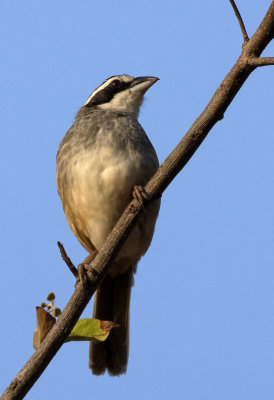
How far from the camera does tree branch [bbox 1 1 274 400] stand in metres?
2.81

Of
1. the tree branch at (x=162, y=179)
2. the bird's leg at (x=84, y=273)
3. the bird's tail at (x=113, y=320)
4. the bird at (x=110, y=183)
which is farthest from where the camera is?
the bird's tail at (x=113, y=320)

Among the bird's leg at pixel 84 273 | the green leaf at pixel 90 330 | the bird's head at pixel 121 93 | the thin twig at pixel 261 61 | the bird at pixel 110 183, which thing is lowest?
the green leaf at pixel 90 330

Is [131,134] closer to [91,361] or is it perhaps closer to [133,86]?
[133,86]

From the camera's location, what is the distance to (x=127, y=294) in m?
5.43

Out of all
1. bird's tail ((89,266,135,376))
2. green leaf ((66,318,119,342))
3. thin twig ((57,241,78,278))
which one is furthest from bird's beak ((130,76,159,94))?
green leaf ((66,318,119,342))

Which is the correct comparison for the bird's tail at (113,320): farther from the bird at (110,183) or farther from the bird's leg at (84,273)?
the bird's leg at (84,273)

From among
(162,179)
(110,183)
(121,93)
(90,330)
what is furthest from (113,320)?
(162,179)

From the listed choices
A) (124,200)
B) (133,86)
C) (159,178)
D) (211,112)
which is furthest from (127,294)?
(211,112)

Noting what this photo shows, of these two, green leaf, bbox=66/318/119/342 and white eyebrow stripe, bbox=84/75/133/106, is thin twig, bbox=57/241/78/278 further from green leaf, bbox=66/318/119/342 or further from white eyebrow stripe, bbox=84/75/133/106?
white eyebrow stripe, bbox=84/75/133/106

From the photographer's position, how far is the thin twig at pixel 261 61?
2.97 m

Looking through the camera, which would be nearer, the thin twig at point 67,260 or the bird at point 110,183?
the thin twig at point 67,260

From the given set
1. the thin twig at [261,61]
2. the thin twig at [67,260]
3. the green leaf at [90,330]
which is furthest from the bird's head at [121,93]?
the green leaf at [90,330]

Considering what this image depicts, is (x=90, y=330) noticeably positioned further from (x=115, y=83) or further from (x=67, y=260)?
(x=115, y=83)

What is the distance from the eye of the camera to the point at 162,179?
336 centimetres
